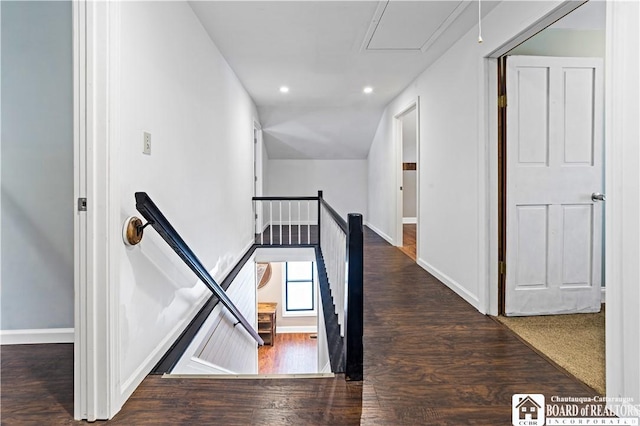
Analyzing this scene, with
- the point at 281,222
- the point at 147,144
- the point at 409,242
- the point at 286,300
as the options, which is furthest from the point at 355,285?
the point at 286,300

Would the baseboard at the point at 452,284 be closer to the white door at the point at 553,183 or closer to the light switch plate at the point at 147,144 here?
the white door at the point at 553,183

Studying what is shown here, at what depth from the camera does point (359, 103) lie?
5.75 meters

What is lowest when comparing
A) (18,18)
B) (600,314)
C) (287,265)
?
(287,265)

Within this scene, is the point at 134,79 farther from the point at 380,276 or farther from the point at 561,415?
the point at 380,276

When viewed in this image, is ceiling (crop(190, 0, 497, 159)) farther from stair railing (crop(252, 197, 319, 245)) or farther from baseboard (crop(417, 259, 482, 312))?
baseboard (crop(417, 259, 482, 312))

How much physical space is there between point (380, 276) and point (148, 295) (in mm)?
2502

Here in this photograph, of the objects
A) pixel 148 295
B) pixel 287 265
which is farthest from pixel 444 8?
pixel 287 265

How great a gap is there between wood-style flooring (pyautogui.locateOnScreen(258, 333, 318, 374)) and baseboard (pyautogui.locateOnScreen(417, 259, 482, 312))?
3.99 m

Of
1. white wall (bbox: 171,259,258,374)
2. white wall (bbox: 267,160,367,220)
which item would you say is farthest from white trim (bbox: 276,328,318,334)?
white wall (bbox: 171,259,258,374)

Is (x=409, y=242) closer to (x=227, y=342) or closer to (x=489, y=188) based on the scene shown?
(x=489, y=188)

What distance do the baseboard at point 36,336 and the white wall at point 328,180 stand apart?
6125 mm

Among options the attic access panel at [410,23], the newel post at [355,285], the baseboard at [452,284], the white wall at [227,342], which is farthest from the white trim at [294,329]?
the newel post at [355,285]

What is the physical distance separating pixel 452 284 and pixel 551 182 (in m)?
1.22

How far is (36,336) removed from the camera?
2291 millimetres
